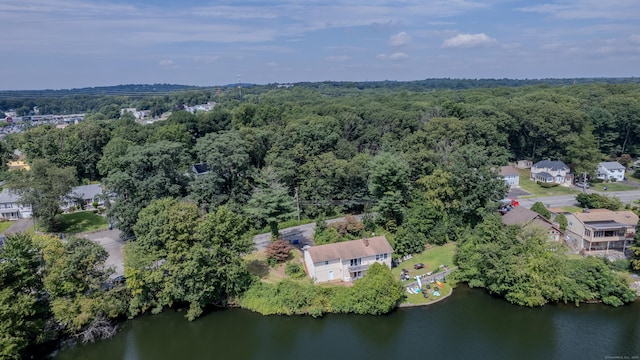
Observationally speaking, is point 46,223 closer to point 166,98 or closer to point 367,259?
point 367,259

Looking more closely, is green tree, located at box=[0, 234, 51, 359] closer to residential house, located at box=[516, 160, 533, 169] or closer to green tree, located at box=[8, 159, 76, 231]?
green tree, located at box=[8, 159, 76, 231]

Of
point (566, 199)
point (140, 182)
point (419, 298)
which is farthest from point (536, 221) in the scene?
point (140, 182)

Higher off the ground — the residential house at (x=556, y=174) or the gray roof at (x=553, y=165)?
the gray roof at (x=553, y=165)

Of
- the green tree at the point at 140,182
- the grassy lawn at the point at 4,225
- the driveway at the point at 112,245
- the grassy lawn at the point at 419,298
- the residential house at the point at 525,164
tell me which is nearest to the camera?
the grassy lawn at the point at 419,298

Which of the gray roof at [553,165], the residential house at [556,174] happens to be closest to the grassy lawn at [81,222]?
the residential house at [556,174]

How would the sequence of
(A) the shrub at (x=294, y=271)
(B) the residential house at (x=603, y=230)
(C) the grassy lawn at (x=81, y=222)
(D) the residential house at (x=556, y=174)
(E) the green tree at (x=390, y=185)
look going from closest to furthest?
(A) the shrub at (x=294, y=271), (B) the residential house at (x=603, y=230), (E) the green tree at (x=390, y=185), (C) the grassy lawn at (x=81, y=222), (D) the residential house at (x=556, y=174)

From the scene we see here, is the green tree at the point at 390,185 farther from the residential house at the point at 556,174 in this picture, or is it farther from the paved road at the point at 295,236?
the residential house at the point at 556,174
